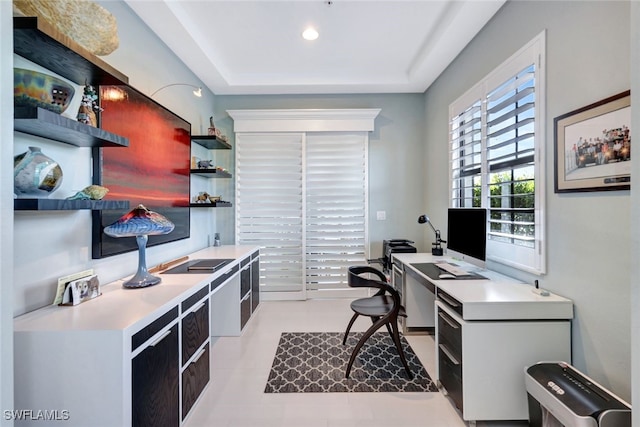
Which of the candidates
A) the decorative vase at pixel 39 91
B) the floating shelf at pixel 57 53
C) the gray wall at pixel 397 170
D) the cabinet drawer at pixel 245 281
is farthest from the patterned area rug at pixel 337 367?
the floating shelf at pixel 57 53

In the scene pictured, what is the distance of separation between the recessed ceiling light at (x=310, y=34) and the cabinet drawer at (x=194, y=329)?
264 centimetres

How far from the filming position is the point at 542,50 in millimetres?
1779

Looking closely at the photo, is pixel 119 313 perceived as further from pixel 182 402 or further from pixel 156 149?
pixel 156 149

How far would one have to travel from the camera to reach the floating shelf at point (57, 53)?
1.09 m

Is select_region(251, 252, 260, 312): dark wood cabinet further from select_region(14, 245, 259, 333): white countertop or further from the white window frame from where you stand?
the white window frame

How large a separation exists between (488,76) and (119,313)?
3169mm

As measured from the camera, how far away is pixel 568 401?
1.21m

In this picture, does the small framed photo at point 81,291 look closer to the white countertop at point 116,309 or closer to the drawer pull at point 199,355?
the white countertop at point 116,309

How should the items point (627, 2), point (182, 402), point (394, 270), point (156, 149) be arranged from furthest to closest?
1. point (394, 270)
2. point (156, 149)
3. point (182, 402)
4. point (627, 2)

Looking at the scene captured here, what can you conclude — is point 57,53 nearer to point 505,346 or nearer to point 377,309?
point 377,309

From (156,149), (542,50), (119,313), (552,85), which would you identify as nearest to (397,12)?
(542,50)

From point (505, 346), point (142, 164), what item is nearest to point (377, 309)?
point (505, 346)

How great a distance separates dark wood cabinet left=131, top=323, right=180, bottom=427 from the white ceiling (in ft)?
8.18

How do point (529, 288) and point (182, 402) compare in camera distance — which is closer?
point (182, 402)
